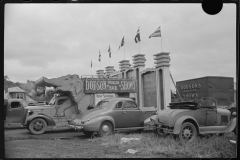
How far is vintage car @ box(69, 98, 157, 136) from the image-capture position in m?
7.64

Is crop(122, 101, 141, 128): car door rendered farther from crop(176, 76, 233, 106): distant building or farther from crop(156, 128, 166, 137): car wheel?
crop(176, 76, 233, 106): distant building

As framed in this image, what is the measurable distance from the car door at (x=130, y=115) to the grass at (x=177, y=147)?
4.91ft

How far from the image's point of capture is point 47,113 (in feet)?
30.7

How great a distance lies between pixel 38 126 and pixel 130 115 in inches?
147

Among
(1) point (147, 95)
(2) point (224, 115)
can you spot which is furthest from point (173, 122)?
(1) point (147, 95)

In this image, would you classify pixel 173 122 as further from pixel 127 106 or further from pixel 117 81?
pixel 117 81

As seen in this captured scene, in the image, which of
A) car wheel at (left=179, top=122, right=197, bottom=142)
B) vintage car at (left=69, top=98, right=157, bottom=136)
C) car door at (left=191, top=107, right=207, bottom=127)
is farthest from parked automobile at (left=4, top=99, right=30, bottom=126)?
car door at (left=191, top=107, right=207, bottom=127)

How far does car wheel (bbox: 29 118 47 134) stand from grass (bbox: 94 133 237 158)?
11.4ft

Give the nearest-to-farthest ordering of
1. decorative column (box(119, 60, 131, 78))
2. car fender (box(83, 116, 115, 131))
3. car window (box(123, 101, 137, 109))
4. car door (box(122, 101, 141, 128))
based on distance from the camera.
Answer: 1. car fender (box(83, 116, 115, 131))
2. car door (box(122, 101, 141, 128))
3. car window (box(123, 101, 137, 109))
4. decorative column (box(119, 60, 131, 78))

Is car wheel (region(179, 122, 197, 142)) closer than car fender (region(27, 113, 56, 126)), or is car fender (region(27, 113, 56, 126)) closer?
car wheel (region(179, 122, 197, 142))

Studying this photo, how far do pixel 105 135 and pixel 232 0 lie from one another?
225 inches

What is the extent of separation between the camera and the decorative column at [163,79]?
10.7m

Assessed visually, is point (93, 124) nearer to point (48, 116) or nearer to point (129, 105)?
point (129, 105)

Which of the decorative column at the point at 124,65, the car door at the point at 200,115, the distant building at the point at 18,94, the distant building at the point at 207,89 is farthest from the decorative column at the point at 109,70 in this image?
the car door at the point at 200,115
